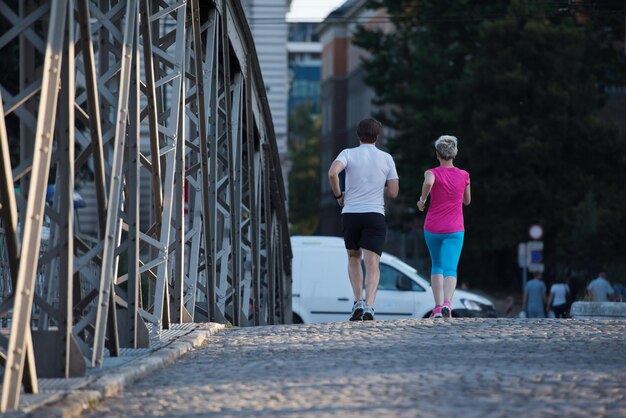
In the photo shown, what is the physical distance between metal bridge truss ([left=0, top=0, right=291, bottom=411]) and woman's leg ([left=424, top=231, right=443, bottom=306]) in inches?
75.3

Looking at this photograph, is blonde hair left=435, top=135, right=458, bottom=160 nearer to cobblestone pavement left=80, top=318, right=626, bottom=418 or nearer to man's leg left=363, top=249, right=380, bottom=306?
man's leg left=363, top=249, right=380, bottom=306

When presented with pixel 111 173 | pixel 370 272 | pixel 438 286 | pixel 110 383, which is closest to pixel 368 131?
pixel 370 272

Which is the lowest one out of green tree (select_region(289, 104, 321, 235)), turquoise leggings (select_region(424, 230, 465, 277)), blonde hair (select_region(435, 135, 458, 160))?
turquoise leggings (select_region(424, 230, 465, 277))

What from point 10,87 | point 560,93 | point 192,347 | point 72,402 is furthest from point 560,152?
point 72,402

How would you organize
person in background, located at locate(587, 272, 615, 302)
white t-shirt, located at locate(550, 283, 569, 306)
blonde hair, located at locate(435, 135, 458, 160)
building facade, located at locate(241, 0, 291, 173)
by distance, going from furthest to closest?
1. building facade, located at locate(241, 0, 291, 173)
2. white t-shirt, located at locate(550, 283, 569, 306)
3. person in background, located at locate(587, 272, 615, 302)
4. blonde hair, located at locate(435, 135, 458, 160)

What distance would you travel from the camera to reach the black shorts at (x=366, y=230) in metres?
14.8

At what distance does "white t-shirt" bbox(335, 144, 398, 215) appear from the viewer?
14.8 m

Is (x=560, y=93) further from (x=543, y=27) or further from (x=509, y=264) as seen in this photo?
(x=509, y=264)

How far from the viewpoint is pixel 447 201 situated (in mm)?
15508

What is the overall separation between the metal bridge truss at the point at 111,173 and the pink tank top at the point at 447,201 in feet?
6.40

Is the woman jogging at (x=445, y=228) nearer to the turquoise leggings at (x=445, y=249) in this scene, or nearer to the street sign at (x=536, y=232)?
the turquoise leggings at (x=445, y=249)

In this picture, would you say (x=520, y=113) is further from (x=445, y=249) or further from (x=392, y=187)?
(x=392, y=187)

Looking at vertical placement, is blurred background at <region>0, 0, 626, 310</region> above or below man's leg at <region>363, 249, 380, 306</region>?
above

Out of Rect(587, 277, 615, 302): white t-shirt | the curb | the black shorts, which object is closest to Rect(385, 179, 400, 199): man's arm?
the black shorts
